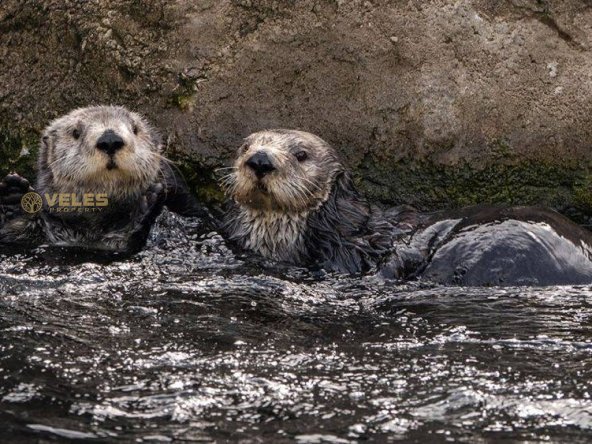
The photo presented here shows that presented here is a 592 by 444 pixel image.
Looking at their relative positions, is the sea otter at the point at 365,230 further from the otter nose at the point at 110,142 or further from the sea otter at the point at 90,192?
the otter nose at the point at 110,142

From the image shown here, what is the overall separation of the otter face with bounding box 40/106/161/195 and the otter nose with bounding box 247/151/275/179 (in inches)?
33.3

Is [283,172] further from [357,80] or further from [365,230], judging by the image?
[357,80]

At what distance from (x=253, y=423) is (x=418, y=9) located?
13.8 feet

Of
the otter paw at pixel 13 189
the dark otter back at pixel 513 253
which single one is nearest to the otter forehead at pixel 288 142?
the dark otter back at pixel 513 253

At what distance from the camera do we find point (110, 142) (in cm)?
696

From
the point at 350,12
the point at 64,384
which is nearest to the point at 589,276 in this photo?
the point at 350,12

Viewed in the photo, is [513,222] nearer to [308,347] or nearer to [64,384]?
[308,347]

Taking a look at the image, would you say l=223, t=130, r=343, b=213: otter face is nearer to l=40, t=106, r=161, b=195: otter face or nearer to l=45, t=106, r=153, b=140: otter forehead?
l=40, t=106, r=161, b=195: otter face

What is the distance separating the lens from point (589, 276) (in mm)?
6238

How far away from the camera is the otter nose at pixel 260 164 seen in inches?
267

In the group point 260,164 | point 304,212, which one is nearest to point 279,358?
point 260,164

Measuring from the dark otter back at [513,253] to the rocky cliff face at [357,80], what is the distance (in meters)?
0.98

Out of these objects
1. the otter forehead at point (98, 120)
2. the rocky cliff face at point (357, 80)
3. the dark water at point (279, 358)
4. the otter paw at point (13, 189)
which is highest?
the rocky cliff face at point (357, 80)

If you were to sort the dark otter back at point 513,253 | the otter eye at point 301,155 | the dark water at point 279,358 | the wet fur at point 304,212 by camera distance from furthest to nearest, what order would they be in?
the otter eye at point 301,155
the wet fur at point 304,212
the dark otter back at point 513,253
the dark water at point 279,358
